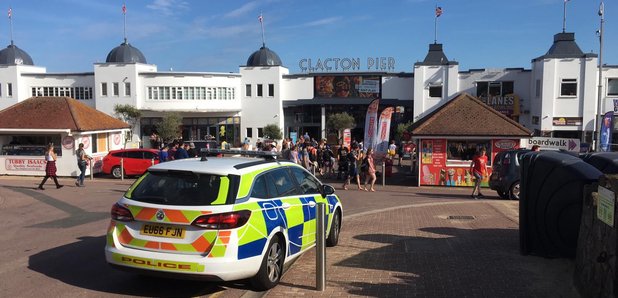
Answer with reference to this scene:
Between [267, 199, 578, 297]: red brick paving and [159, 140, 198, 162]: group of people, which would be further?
[159, 140, 198, 162]: group of people

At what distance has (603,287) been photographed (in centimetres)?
464

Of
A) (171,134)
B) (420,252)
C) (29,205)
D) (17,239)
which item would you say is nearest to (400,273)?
(420,252)

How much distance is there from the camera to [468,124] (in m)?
19.8

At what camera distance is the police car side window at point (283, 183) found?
21.0ft

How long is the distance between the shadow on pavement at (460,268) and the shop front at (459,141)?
10897mm

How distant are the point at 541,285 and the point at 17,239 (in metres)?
8.33

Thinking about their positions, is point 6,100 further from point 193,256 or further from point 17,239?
point 193,256

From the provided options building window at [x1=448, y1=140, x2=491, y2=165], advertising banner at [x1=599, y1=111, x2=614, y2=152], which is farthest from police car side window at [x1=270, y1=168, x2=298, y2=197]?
advertising banner at [x1=599, y1=111, x2=614, y2=152]

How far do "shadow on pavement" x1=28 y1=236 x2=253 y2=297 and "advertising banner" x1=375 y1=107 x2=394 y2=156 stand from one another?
15149mm

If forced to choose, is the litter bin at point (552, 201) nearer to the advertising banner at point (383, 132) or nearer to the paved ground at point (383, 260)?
the paved ground at point (383, 260)

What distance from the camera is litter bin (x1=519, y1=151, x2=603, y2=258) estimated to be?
629 centimetres

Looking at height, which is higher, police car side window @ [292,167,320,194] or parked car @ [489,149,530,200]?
police car side window @ [292,167,320,194]

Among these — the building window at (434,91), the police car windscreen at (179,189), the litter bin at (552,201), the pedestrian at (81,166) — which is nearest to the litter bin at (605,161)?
the litter bin at (552,201)

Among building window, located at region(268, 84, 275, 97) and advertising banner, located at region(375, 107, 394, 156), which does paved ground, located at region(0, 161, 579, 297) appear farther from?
building window, located at region(268, 84, 275, 97)
